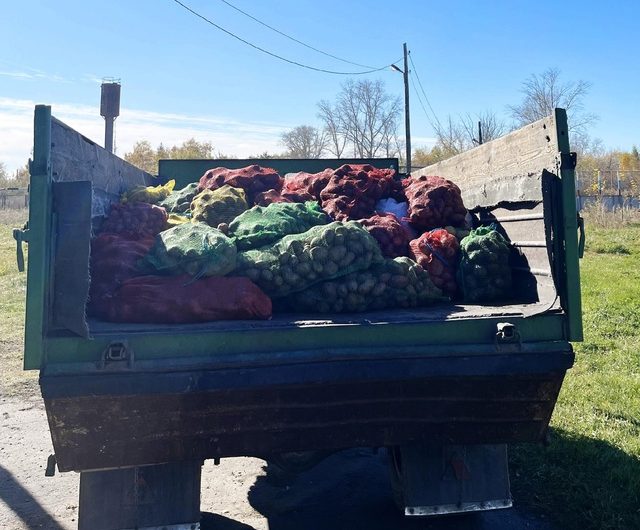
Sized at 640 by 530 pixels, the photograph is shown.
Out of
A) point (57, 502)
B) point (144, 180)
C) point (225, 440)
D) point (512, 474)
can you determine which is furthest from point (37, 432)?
point (512, 474)

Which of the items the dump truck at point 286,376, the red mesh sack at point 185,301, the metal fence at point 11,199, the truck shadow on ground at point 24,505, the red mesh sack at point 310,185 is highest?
the metal fence at point 11,199

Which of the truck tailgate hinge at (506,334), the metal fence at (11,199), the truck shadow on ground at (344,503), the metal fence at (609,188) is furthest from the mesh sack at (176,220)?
the metal fence at (11,199)

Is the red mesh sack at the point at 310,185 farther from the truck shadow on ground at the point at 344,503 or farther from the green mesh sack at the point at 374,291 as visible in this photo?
the truck shadow on ground at the point at 344,503

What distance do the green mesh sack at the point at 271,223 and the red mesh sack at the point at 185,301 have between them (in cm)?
48

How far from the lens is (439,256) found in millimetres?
3416

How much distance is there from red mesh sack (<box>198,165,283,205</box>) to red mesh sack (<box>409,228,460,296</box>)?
4.86ft

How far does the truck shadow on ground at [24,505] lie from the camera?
11.9ft

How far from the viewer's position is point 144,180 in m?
5.55

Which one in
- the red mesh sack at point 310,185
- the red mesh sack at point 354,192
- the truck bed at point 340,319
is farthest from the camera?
the red mesh sack at point 310,185

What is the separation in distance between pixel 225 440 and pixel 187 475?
16.8 inches

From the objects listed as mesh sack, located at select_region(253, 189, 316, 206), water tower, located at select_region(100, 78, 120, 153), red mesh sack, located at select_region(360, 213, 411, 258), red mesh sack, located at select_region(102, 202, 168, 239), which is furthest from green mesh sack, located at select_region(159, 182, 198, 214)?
water tower, located at select_region(100, 78, 120, 153)

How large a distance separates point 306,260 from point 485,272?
0.98 metres

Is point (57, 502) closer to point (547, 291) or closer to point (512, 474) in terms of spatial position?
point (512, 474)

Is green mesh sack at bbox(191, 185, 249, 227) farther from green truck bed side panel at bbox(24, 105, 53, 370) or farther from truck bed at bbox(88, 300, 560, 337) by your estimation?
green truck bed side panel at bbox(24, 105, 53, 370)
